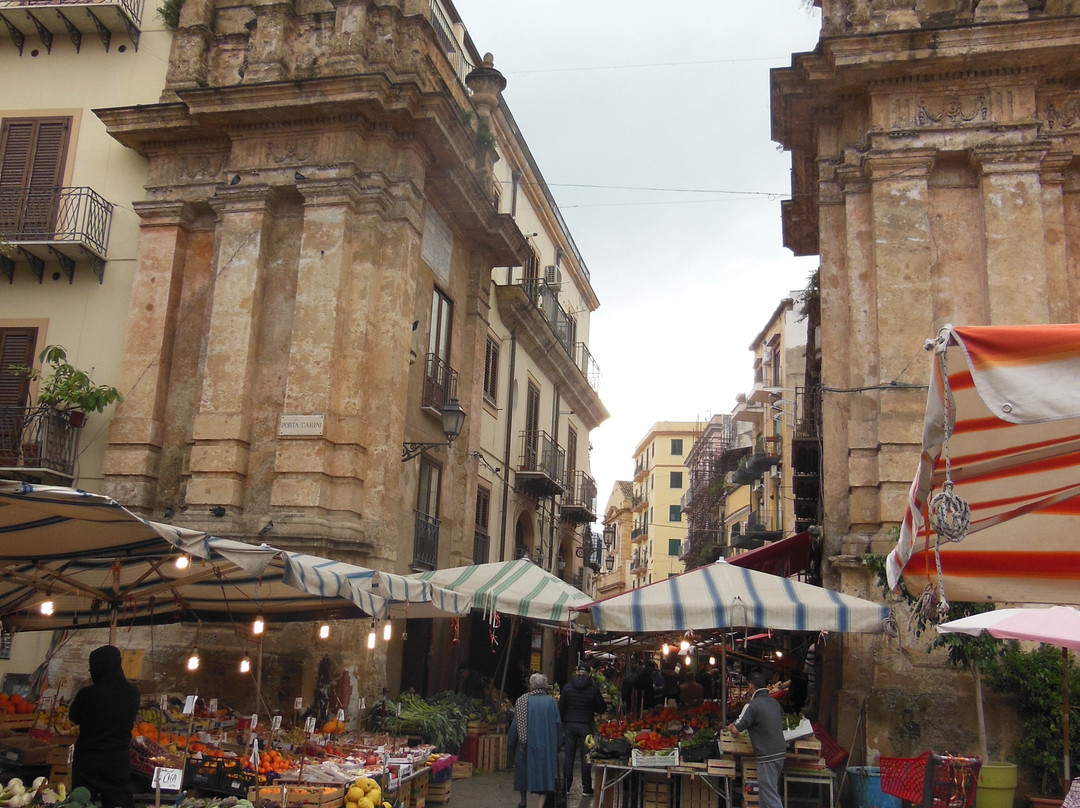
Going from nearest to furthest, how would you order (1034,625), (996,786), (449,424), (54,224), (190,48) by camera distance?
(1034,625) → (996,786) → (449,424) → (54,224) → (190,48)

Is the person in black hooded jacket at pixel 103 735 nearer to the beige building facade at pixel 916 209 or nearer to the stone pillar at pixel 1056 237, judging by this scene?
the beige building facade at pixel 916 209

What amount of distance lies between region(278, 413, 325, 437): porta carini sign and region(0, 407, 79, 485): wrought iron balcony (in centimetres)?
356

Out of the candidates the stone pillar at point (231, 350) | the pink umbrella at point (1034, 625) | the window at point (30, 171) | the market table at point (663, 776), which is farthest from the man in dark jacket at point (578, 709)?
the window at point (30, 171)

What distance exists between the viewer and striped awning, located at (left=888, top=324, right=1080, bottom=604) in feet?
9.83

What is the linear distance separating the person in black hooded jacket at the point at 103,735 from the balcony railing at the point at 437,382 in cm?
987

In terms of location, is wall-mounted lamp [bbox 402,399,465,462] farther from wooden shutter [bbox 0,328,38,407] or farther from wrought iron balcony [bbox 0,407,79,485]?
wooden shutter [bbox 0,328,38,407]

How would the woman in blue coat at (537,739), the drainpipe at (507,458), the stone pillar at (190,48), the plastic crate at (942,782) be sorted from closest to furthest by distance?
1. the plastic crate at (942,782)
2. the woman in blue coat at (537,739)
3. the stone pillar at (190,48)
4. the drainpipe at (507,458)

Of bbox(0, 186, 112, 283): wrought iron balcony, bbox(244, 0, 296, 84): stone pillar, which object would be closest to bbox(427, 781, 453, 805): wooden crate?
bbox(0, 186, 112, 283): wrought iron balcony

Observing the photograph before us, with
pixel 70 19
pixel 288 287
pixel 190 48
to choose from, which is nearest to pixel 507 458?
pixel 288 287

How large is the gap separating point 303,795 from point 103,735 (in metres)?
1.98

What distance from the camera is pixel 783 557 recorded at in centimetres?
1516

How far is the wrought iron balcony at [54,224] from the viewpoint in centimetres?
1537

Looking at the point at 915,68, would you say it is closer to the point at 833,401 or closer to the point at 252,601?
the point at 833,401

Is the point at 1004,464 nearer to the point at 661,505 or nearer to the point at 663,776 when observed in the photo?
the point at 663,776
